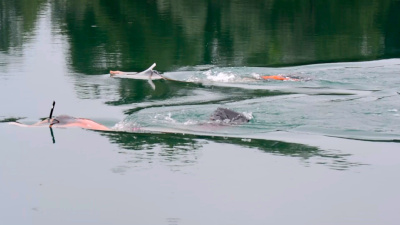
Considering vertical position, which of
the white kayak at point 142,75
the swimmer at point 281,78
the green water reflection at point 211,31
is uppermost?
the green water reflection at point 211,31

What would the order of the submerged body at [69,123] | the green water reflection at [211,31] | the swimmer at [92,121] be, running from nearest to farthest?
the swimmer at [92,121] < the submerged body at [69,123] < the green water reflection at [211,31]

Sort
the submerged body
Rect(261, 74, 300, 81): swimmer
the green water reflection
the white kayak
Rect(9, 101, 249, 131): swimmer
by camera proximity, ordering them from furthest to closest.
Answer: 1. the green water reflection
2. the white kayak
3. Rect(261, 74, 300, 81): swimmer
4. the submerged body
5. Rect(9, 101, 249, 131): swimmer

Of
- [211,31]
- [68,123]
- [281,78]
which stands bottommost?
[68,123]

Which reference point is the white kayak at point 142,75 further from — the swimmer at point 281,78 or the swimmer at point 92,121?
the swimmer at point 92,121

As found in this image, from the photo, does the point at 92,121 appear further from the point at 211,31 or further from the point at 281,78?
the point at 211,31

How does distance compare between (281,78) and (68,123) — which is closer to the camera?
(68,123)

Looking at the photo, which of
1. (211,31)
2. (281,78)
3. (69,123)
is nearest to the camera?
(69,123)

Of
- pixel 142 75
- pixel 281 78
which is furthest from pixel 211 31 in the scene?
pixel 281 78

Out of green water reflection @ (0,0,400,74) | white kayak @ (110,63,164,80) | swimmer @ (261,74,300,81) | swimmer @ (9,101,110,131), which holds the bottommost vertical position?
swimmer @ (9,101,110,131)

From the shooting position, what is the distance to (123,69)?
26078 mm

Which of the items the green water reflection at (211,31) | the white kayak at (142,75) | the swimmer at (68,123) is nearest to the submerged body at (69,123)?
the swimmer at (68,123)

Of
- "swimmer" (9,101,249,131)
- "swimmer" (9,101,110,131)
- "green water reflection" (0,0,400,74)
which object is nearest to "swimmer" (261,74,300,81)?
"green water reflection" (0,0,400,74)

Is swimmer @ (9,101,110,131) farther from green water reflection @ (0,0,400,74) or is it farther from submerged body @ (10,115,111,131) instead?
green water reflection @ (0,0,400,74)

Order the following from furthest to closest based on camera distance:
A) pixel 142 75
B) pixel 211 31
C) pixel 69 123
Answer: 1. pixel 211 31
2. pixel 142 75
3. pixel 69 123
